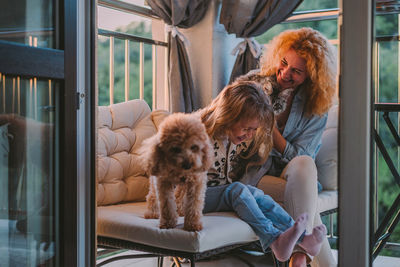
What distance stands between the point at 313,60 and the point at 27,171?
1197 mm

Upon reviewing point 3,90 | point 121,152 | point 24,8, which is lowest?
point 121,152

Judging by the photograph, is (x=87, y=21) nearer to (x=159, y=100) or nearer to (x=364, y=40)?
(x=159, y=100)

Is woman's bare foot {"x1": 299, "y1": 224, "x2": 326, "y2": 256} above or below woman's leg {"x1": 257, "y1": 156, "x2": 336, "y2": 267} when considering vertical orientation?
below

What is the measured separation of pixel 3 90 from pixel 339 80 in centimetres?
111

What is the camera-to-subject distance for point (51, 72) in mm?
1694

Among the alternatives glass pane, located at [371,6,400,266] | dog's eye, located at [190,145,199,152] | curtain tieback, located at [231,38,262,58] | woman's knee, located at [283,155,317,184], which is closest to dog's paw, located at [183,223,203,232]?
→ dog's eye, located at [190,145,199,152]

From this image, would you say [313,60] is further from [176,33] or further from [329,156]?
Result: [176,33]

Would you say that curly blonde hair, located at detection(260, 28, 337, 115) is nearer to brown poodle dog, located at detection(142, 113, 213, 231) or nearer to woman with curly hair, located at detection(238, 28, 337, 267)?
woman with curly hair, located at detection(238, 28, 337, 267)

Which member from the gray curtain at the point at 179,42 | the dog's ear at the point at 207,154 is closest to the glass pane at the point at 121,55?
the gray curtain at the point at 179,42

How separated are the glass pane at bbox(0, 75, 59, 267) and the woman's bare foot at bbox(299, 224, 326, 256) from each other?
0.97 meters

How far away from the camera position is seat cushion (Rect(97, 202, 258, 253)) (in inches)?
75.0

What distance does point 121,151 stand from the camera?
2426 mm

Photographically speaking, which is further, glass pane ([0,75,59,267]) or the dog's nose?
the dog's nose

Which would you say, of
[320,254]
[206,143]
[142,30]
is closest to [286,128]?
[206,143]
